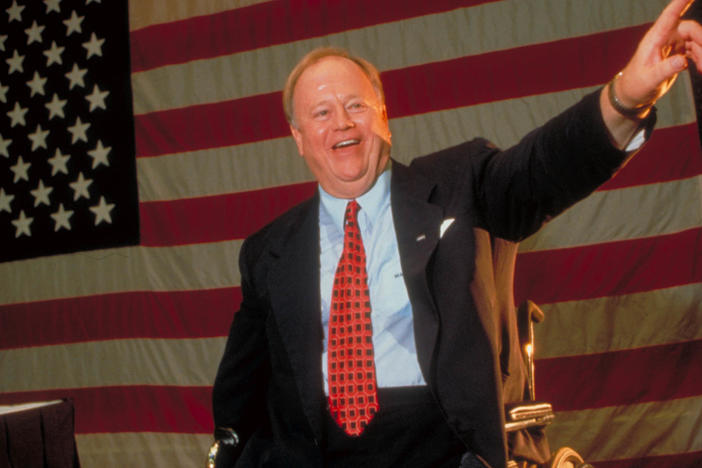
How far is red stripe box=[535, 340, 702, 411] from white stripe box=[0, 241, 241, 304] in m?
1.53

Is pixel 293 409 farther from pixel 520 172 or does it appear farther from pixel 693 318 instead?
pixel 693 318

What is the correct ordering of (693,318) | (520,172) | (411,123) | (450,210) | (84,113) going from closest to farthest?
1. (520,172)
2. (450,210)
3. (693,318)
4. (411,123)
5. (84,113)

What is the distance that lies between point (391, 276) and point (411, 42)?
162 cm

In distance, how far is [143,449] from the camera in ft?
10.2

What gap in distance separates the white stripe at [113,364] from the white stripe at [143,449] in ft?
0.91

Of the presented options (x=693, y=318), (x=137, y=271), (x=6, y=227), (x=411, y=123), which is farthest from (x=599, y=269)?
(x=6, y=227)

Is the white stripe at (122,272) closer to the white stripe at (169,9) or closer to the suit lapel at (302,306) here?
the white stripe at (169,9)

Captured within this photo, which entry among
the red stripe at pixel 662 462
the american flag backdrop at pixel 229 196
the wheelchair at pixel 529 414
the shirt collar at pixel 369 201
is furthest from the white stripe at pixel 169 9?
the red stripe at pixel 662 462

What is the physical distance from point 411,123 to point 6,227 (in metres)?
2.30

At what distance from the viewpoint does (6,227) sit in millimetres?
3322

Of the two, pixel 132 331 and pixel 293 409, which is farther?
pixel 132 331

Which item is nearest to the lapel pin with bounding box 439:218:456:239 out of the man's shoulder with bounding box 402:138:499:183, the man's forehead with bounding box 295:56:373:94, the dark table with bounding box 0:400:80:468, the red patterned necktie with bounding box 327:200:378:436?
the man's shoulder with bounding box 402:138:499:183

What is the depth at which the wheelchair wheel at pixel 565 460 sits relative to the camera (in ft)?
4.52

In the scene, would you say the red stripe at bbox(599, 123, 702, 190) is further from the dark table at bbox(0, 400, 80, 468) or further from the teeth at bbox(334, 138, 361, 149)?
the dark table at bbox(0, 400, 80, 468)
